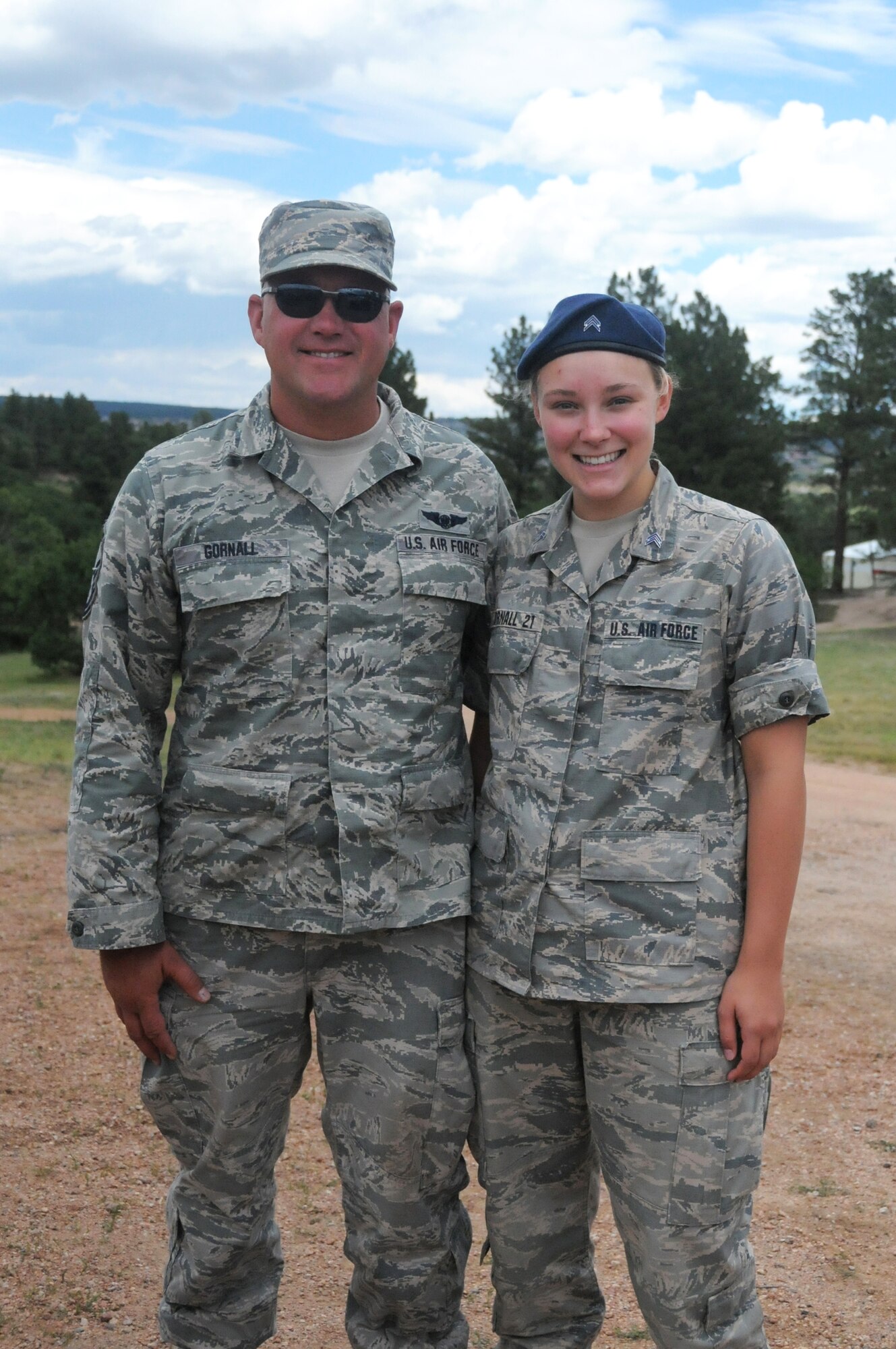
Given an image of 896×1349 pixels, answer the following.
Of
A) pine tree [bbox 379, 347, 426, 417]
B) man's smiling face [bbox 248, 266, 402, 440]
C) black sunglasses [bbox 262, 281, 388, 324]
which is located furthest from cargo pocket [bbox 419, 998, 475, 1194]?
pine tree [bbox 379, 347, 426, 417]

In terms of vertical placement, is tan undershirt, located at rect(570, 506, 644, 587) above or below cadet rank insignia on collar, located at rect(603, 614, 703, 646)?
above

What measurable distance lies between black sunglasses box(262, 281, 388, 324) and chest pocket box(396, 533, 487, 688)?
18.5 inches

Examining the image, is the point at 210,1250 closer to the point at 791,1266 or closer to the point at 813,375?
the point at 791,1266

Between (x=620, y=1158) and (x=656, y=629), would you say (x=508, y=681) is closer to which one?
(x=656, y=629)

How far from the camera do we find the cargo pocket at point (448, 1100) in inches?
111

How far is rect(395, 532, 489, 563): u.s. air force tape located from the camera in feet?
9.36

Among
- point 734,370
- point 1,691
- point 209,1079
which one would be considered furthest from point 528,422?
point 209,1079

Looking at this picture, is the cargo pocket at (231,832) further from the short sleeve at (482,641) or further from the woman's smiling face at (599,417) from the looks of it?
the woman's smiling face at (599,417)

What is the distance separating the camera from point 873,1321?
351cm

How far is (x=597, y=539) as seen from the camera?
2.71 metres

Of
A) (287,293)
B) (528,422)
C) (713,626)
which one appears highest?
(528,422)

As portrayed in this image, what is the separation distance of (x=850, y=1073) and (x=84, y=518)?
46.6 m

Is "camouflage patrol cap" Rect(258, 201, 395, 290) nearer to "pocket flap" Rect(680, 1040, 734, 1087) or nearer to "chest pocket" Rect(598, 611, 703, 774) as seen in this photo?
"chest pocket" Rect(598, 611, 703, 774)

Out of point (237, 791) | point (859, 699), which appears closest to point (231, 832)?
point (237, 791)
